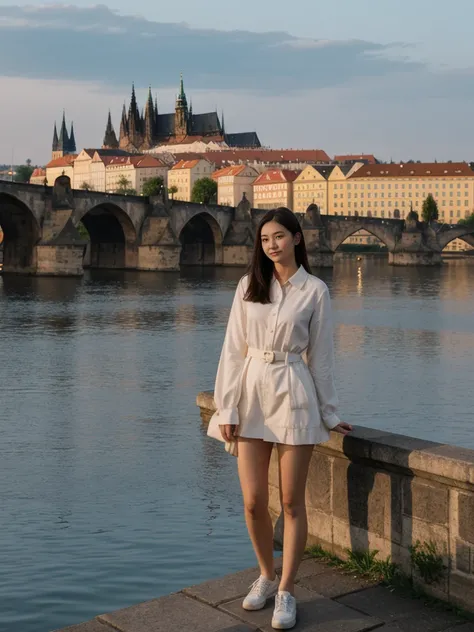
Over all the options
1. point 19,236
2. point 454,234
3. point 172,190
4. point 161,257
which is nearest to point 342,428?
point 19,236

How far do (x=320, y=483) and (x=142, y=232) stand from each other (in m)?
61.8

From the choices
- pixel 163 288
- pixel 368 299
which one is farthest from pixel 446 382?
pixel 163 288

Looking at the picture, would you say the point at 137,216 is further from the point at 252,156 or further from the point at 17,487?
the point at 252,156

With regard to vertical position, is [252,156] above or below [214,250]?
above

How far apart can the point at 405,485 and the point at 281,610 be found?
904 mm

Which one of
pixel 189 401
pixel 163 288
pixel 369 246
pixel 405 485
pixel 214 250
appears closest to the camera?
pixel 405 485

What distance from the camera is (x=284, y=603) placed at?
15.0 feet

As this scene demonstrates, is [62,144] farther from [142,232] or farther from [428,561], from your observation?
[428,561]

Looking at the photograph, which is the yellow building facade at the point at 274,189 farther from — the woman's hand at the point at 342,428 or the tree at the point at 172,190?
the woman's hand at the point at 342,428

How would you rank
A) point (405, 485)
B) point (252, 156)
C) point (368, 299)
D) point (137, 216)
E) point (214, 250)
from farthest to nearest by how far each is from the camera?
point (252, 156) < point (214, 250) < point (137, 216) < point (368, 299) < point (405, 485)

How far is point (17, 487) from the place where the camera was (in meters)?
9.98

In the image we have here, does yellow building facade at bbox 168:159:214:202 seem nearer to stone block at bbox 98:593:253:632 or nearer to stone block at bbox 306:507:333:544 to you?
stone block at bbox 306:507:333:544

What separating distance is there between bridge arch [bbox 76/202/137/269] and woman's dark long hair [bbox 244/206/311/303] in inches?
2417

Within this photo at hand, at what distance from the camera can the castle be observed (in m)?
177
